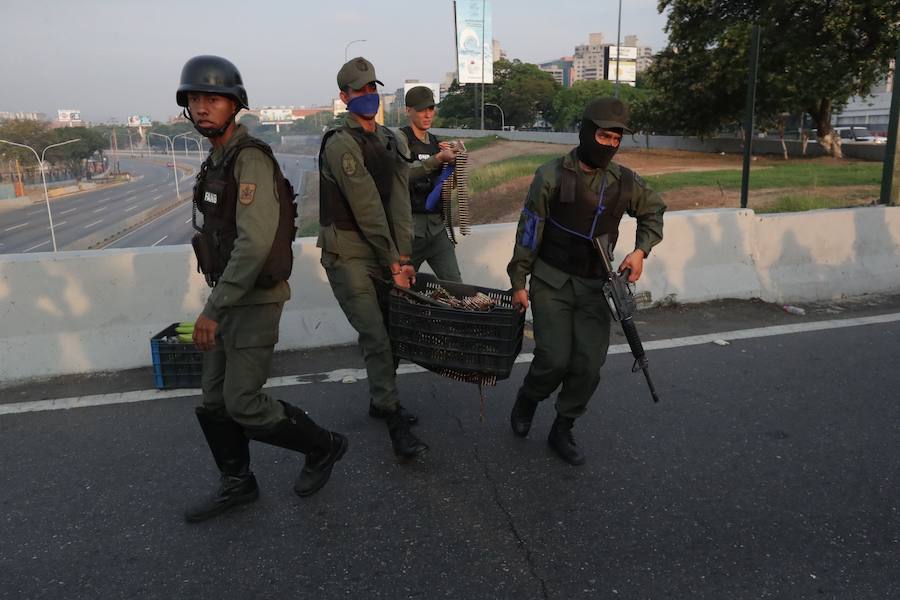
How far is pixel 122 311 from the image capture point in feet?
16.4

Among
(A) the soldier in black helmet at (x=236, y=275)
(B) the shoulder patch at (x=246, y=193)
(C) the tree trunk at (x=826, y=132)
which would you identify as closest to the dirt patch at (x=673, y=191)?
(C) the tree trunk at (x=826, y=132)

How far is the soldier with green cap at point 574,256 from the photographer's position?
11.2 feet

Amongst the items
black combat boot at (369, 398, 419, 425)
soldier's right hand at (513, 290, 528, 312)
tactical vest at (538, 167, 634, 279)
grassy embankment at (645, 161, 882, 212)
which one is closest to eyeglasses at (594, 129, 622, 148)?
tactical vest at (538, 167, 634, 279)

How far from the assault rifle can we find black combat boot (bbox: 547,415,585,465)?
49cm

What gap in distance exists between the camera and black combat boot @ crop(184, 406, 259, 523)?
10.1 ft

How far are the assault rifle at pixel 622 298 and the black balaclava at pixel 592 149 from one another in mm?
358

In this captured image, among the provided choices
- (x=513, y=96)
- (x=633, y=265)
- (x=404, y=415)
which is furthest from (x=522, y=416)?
(x=513, y=96)

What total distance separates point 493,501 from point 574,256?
1232 millimetres

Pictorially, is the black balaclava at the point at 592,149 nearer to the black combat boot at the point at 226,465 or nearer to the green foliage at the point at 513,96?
the black combat boot at the point at 226,465

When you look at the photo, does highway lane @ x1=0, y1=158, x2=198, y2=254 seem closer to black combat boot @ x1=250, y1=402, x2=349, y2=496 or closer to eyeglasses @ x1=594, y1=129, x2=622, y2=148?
black combat boot @ x1=250, y1=402, x2=349, y2=496

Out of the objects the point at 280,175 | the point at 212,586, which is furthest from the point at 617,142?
the point at 212,586

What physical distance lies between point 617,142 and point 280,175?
1.57 metres

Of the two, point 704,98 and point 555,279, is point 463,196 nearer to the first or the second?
point 555,279

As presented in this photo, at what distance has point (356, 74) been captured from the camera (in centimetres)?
348
